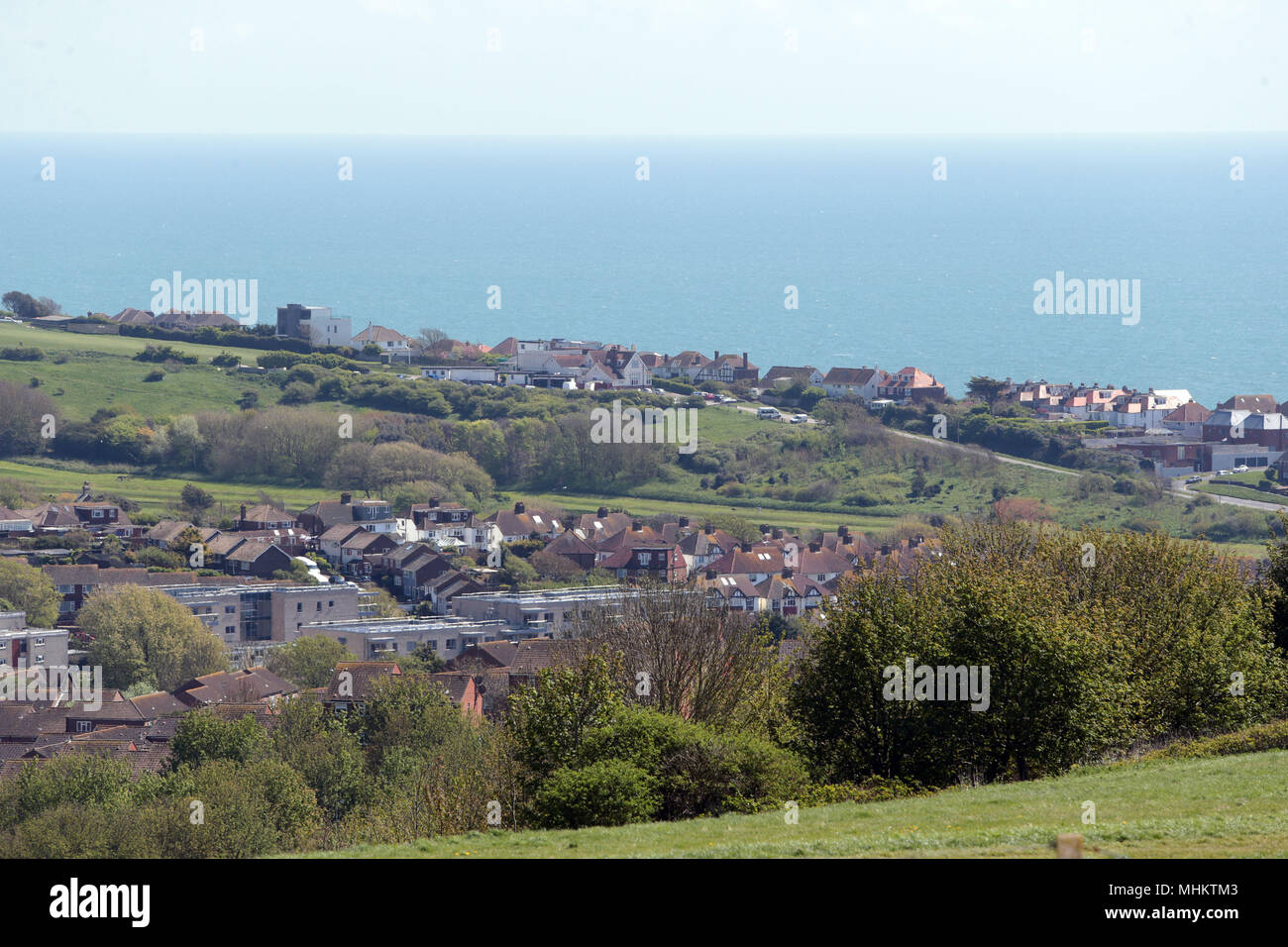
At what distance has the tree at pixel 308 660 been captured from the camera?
1727 inches

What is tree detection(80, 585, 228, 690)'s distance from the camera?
46031mm

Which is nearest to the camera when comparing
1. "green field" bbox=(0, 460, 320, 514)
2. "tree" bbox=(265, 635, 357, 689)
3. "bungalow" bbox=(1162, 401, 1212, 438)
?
"tree" bbox=(265, 635, 357, 689)

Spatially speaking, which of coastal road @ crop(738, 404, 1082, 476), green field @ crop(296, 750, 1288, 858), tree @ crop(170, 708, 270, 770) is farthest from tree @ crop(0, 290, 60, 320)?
green field @ crop(296, 750, 1288, 858)

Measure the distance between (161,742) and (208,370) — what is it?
2472 inches

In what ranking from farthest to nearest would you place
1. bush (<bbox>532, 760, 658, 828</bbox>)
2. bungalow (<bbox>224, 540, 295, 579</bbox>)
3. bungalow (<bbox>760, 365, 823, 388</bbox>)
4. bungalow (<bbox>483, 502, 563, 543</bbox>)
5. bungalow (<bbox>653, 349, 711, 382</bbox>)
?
1. bungalow (<bbox>653, 349, 711, 382</bbox>)
2. bungalow (<bbox>760, 365, 823, 388</bbox>)
3. bungalow (<bbox>483, 502, 563, 543</bbox>)
4. bungalow (<bbox>224, 540, 295, 579</bbox>)
5. bush (<bbox>532, 760, 658, 828</bbox>)

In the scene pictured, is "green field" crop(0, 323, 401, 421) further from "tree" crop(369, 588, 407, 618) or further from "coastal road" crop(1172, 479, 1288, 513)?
"coastal road" crop(1172, 479, 1288, 513)

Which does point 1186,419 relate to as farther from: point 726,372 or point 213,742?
point 213,742

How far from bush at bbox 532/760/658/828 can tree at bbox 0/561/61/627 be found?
1483 inches

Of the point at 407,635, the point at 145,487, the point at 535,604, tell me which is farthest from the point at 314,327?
→ the point at 407,635

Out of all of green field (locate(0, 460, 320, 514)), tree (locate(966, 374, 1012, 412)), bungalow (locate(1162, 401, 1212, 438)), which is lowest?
green field (locate(0, 460, 320, 514))

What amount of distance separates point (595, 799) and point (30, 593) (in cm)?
3990

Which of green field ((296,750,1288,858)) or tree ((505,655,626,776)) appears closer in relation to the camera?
green field ((296,750,1288,858))
